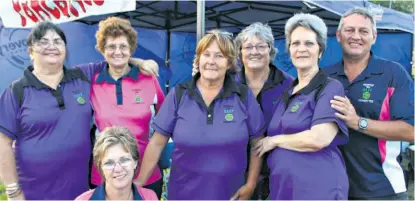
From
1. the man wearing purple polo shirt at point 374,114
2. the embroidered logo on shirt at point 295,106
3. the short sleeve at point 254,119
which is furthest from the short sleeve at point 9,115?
the man wearing purple polo shirt at point 374,114

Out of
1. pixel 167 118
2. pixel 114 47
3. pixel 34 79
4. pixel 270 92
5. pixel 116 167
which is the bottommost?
pixel 116 167

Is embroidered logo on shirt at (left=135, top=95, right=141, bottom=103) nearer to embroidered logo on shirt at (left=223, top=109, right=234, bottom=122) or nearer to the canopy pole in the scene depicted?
embroidered logo on shirt at (left=223, top=109, right=234, bottom=122)

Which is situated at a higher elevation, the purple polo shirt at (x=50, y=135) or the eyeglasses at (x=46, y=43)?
the eyeglasses at (x=46, y=43)

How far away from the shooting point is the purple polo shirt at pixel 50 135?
7.35 ft

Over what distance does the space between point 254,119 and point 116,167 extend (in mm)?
810

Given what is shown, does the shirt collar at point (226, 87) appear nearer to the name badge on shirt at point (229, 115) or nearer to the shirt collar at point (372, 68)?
the name badge on shirt at point (229, 115)

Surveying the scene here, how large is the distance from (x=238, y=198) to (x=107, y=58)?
1.19 meters

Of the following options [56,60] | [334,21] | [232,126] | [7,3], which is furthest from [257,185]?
[334,21]

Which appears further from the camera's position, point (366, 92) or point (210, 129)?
point (366, 92)

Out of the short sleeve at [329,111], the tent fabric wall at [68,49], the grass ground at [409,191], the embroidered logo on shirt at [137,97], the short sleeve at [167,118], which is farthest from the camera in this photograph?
the tent fabric wall at [68,49]

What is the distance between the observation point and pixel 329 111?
1989 mm

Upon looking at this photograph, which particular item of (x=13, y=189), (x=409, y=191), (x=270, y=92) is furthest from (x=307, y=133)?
(x=409, y=191)

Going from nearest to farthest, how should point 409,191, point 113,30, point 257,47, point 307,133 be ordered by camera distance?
point 307,133 → point 113,30 → point 257,47 → point 409,191

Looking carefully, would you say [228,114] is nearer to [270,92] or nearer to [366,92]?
[270,92]
